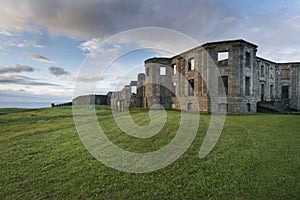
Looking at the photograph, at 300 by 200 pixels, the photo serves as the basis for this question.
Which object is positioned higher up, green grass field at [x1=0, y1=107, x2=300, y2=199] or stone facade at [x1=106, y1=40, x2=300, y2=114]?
stone facade at [x1=106, y1=40, x2=300, y2=114]

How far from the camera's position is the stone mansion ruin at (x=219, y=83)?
71.7ft

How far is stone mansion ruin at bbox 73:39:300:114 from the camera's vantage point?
2184 cm

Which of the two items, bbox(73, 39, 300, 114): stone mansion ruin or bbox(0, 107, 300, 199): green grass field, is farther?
bbox(73, 39, 300, 114): stone mansion ruin

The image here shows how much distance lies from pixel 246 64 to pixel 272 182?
21.0m

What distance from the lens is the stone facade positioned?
860 inches

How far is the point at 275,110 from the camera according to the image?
23031 mm

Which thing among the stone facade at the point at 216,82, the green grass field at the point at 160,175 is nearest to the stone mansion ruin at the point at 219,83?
the stone facade at the point at 216,82

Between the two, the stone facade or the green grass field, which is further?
the stone facade

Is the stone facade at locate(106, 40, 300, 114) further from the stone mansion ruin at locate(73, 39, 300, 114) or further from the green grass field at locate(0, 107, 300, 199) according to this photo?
the green grass field at locate(0, 107, 300, 199)

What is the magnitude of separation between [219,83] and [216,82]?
2.03 ft

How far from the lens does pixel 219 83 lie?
2281cm

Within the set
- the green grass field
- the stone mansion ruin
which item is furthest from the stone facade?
the green grass field

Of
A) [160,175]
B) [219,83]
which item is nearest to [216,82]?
[219,83]

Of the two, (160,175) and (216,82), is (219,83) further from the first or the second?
(160,175)
